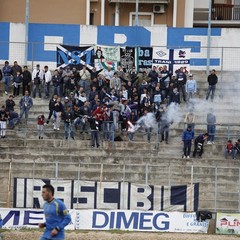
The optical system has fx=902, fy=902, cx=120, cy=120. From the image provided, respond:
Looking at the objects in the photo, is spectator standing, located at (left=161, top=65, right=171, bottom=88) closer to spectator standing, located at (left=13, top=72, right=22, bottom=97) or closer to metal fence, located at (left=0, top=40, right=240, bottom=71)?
metal fence, located at (left=0, top=40, right=240, bottom=71)

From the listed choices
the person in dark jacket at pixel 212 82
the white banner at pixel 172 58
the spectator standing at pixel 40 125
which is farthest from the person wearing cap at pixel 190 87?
the spectator standing at pixel 40 125

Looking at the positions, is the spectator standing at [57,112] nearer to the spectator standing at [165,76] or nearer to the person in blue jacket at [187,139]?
the spectator standing at [165,76]

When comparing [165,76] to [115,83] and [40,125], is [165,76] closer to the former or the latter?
[115,83]

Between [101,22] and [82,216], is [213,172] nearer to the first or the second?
[82,216]

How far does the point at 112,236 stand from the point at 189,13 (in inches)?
896

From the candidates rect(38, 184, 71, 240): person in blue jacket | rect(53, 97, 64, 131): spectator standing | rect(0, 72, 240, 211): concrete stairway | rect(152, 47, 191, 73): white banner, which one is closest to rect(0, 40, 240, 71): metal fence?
rect(152, 47, 191, 73): white banner

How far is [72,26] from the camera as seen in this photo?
136 feet

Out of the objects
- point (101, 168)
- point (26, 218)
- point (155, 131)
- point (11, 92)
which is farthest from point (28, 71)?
point (26, 218)

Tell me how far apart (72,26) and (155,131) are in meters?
9.43

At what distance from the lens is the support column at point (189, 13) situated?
4597cm

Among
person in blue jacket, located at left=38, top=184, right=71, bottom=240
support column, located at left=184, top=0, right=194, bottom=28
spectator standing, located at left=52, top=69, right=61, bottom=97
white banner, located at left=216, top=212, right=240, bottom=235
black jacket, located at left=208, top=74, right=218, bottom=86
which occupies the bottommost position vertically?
white banner, located at left=216, top=212, right=240, bottom=235

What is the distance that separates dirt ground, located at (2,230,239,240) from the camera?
25.1 m

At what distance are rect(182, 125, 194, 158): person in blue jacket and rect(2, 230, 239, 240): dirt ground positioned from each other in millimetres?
6943

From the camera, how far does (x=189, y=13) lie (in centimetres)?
4616
